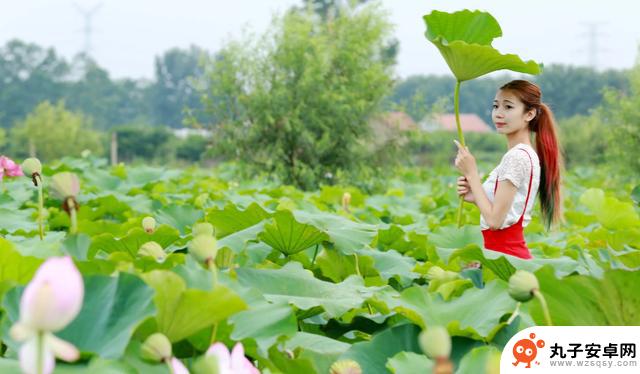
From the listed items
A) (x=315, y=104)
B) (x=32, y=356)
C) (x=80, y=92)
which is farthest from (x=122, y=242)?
(x=80, y=92)

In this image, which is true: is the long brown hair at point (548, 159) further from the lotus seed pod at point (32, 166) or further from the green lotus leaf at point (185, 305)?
the green lotus leaf at point (185, 305)

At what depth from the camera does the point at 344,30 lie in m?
9.75

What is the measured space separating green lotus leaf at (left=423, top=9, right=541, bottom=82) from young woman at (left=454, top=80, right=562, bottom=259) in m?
0.32

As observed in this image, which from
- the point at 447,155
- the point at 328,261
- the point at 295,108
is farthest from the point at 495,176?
the point at 447,155

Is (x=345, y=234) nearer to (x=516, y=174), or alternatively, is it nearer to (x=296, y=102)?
(x=516, y=174)

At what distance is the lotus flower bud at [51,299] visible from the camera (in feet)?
1.99

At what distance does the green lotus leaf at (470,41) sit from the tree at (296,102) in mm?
6955

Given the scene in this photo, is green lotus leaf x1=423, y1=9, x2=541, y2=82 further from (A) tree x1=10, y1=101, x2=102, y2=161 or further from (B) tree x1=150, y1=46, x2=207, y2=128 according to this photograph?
(B) tree x1=150, y1=46, x2=207, y2=128

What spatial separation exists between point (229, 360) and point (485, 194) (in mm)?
1451

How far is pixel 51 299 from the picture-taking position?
0.61 meters

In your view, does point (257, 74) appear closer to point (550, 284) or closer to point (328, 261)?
point (328, 261)

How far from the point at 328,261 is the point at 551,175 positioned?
88 cm

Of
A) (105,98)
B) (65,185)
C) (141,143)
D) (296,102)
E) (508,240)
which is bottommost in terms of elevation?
(141,143)

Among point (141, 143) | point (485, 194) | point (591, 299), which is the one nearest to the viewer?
point (591, 299)
